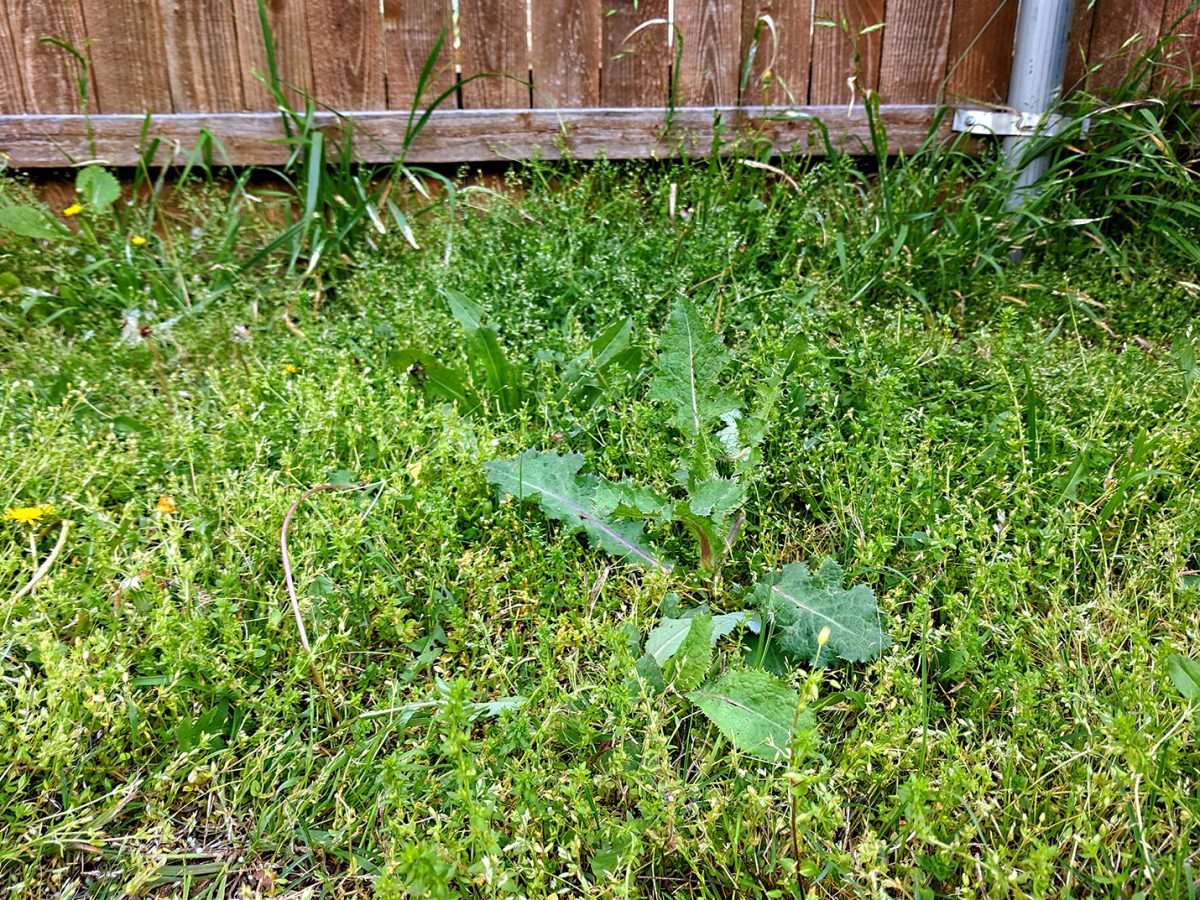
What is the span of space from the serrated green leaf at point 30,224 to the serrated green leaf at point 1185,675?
3439 mm

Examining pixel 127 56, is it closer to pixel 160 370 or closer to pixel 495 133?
pixel 495 133

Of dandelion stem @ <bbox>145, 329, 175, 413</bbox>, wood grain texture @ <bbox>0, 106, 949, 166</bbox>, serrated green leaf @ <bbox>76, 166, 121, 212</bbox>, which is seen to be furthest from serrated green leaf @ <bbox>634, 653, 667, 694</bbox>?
serrated green leaf @ <bbox>76, 166, 121, 212</bbox>

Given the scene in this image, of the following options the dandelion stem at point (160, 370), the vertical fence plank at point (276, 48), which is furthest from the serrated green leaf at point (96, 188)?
the dandelion stem at point (160, 370)

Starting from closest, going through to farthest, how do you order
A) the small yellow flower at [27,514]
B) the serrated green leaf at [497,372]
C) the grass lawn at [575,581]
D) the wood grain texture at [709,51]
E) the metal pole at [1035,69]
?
the grass lawn at [575,581], the small yellow flower at [27,514], the serrated green leaf at [497,372], the metal pole at [1035,69], the wood grain texture at [709,51]

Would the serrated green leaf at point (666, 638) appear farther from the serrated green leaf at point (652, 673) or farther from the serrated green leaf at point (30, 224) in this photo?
the serrated green leaf at point (30, 224)

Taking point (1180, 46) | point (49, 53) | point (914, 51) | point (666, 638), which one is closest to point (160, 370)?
point (666, 638)

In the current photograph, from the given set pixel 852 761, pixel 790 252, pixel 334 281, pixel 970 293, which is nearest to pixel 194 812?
pixel 852 761

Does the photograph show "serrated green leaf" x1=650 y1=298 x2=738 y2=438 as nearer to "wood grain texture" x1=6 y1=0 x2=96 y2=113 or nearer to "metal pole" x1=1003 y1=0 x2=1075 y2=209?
"metal pole" x1=1003 y1=0 x2=1075 y2=209

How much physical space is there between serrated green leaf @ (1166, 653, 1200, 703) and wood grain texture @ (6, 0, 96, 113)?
389cm

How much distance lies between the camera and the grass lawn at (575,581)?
1239 mm

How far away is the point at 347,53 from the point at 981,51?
2.52 m

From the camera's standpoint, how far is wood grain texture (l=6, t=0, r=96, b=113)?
3277 mm

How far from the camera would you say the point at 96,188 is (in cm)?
324

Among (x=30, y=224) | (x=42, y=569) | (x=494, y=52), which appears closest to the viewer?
(x=42, y=569)
